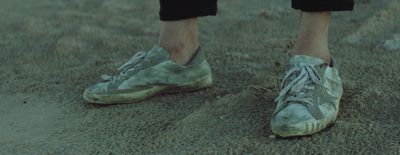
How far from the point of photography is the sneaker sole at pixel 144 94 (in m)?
1.45

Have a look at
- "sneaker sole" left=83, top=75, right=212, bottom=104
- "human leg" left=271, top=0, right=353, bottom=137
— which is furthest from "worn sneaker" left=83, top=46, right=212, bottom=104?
"human leg" left=271, top=0, right=353, bottom=137

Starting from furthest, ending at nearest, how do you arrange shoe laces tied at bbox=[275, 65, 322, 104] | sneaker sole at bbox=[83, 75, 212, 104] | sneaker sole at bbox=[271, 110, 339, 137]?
sneaker sole at bbox=[83, 75, 212, 104]
shoe laces tied at bbox=[275, 65, 322, 104]
sneaker sole at bbox=[271, 110, 339, 137]

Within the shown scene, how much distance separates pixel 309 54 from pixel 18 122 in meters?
0.93

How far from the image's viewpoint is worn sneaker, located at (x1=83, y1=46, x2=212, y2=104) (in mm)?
1455

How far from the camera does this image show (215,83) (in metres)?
1.65

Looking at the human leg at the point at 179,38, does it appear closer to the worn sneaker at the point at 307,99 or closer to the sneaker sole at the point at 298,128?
the worn sneaker at the point at 307,99

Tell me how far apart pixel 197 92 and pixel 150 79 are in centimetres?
18

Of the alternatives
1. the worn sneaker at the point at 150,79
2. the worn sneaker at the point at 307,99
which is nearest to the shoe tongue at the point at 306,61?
the worn sneaker at the point at 307,99

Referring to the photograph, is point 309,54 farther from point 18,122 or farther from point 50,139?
point 18,122

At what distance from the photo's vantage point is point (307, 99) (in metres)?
1.19

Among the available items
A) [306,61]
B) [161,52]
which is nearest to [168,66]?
[161,52]

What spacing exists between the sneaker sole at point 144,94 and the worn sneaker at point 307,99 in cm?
37

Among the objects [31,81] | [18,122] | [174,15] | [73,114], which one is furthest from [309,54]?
[31,81]

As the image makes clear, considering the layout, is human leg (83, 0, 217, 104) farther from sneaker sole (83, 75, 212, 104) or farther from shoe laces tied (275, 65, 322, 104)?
shoe laces tied (275, 65, 322, 104)
